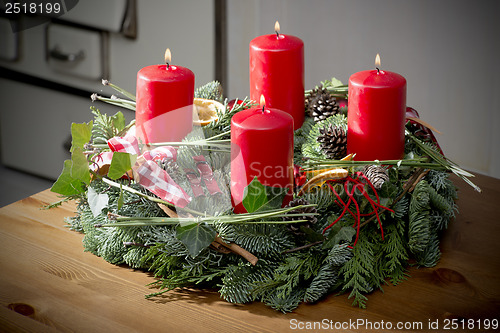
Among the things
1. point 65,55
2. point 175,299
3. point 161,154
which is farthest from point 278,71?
point 65,55

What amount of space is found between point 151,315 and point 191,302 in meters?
0.04

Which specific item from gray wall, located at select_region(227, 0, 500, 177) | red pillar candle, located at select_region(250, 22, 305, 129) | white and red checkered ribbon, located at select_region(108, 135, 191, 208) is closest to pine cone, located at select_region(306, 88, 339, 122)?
red pillar candle, located at select_region(250, 22, 305, 129)

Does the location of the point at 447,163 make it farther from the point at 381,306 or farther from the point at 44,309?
the point at 44,309

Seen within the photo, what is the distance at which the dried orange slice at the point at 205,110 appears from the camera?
752mm

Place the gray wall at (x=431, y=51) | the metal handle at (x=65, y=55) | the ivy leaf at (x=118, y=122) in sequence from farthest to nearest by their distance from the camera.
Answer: the metal handle at (x=65, y=55), the gray wall at (x=431, y=51), the ivy leaf at (x=118, y=122)

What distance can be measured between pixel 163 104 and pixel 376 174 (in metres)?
0.27

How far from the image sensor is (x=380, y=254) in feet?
1.99

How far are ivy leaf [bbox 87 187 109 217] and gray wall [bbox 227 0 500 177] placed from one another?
0.97 metres

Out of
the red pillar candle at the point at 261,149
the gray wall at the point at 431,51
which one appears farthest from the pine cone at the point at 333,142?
the gray wall at the point at 431,51

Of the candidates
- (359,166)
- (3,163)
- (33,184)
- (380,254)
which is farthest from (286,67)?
(3,163)

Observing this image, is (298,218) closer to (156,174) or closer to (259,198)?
(259,198)

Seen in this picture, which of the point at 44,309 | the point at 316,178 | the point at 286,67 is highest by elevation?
the point at 286,67

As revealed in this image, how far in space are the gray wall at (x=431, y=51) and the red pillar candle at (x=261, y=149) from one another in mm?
842

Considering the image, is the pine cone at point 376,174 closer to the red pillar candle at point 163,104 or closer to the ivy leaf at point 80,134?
the red pillar candle at point 163,104
